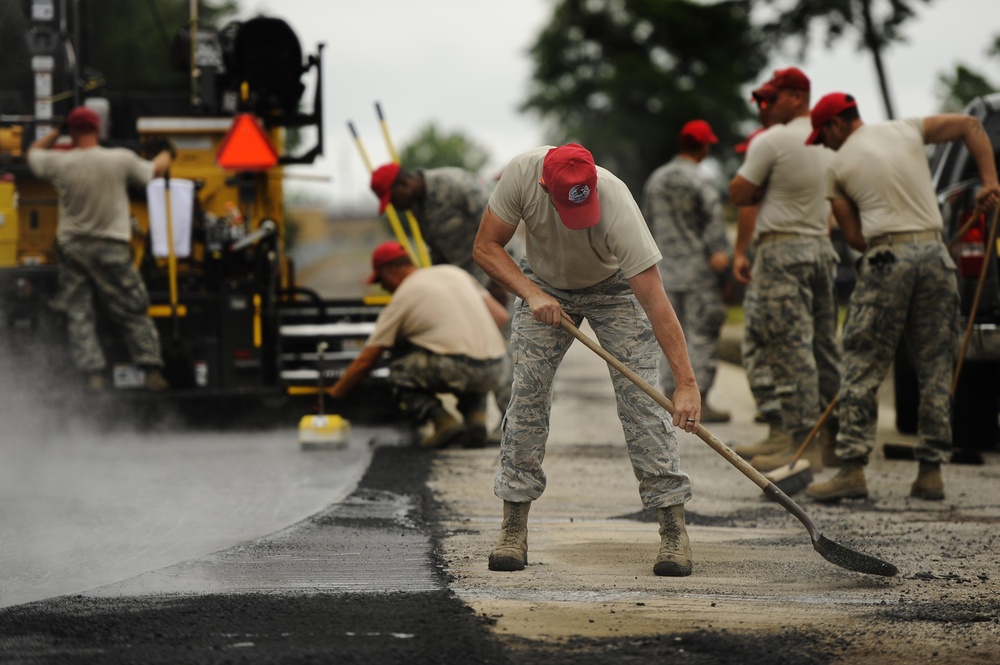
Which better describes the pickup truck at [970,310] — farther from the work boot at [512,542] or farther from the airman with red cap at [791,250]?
the work boot at [512,542]

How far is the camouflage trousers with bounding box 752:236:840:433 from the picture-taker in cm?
772

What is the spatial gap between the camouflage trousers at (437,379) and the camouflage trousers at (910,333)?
2.65 metres

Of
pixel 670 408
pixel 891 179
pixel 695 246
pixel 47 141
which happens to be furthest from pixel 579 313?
pixel 47 141

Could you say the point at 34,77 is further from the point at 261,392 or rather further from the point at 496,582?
the point at 496,582

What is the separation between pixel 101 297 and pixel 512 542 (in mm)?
5647

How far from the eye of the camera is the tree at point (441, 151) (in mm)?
132000

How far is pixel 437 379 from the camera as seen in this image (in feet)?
29.4

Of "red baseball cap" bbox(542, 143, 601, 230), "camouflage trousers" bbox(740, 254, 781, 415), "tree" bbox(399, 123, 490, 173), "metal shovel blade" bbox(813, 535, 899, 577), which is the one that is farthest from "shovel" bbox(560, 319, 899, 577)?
"tree" bbox(399, 123, 490, 173)

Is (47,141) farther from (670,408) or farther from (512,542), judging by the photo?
(670,408)

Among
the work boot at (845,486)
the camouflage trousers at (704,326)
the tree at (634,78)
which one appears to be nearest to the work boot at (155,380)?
the camouflage trousers at (704,326)

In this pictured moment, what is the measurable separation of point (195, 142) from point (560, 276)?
6.53 metres

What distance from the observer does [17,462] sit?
8586mm

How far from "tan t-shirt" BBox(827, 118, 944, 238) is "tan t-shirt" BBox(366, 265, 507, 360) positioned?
279cm

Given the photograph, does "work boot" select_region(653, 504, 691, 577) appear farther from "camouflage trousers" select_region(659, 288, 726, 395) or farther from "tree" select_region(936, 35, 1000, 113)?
"tree" select_region(936, 35, 1000, 113)
